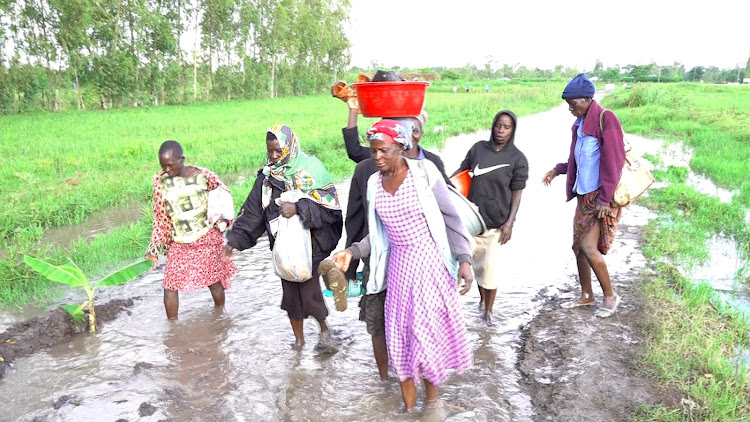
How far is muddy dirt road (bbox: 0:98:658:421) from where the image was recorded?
3.17 metres

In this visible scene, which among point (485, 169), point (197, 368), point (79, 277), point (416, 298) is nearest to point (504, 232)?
point (485, 169)

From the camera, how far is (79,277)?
4.01 m

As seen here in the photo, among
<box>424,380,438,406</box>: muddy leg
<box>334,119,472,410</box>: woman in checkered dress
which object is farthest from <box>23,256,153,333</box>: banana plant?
<box>424,380,438,406</box>: muddy leg

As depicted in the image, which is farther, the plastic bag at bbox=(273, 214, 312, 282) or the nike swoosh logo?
the nike swoosh logo

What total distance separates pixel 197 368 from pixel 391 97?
2268 millimetres

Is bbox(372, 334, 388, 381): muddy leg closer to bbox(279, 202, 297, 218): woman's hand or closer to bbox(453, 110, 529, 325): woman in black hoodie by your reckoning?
bbox(279, 202, 297, 218): woman's hand

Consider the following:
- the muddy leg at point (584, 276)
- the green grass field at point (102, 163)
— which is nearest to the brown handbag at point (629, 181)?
the muddy leg at point (584, 276)

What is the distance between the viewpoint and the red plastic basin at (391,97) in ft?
10.1

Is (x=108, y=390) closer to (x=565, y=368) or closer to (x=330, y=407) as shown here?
(x=330, y=407)

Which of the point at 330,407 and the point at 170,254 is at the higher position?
the point at 170,254

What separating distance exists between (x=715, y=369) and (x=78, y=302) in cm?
482

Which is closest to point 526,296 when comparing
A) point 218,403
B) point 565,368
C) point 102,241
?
point 565,368

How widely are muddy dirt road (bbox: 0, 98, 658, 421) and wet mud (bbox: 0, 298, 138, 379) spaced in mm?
67

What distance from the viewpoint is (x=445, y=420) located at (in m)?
3.06
